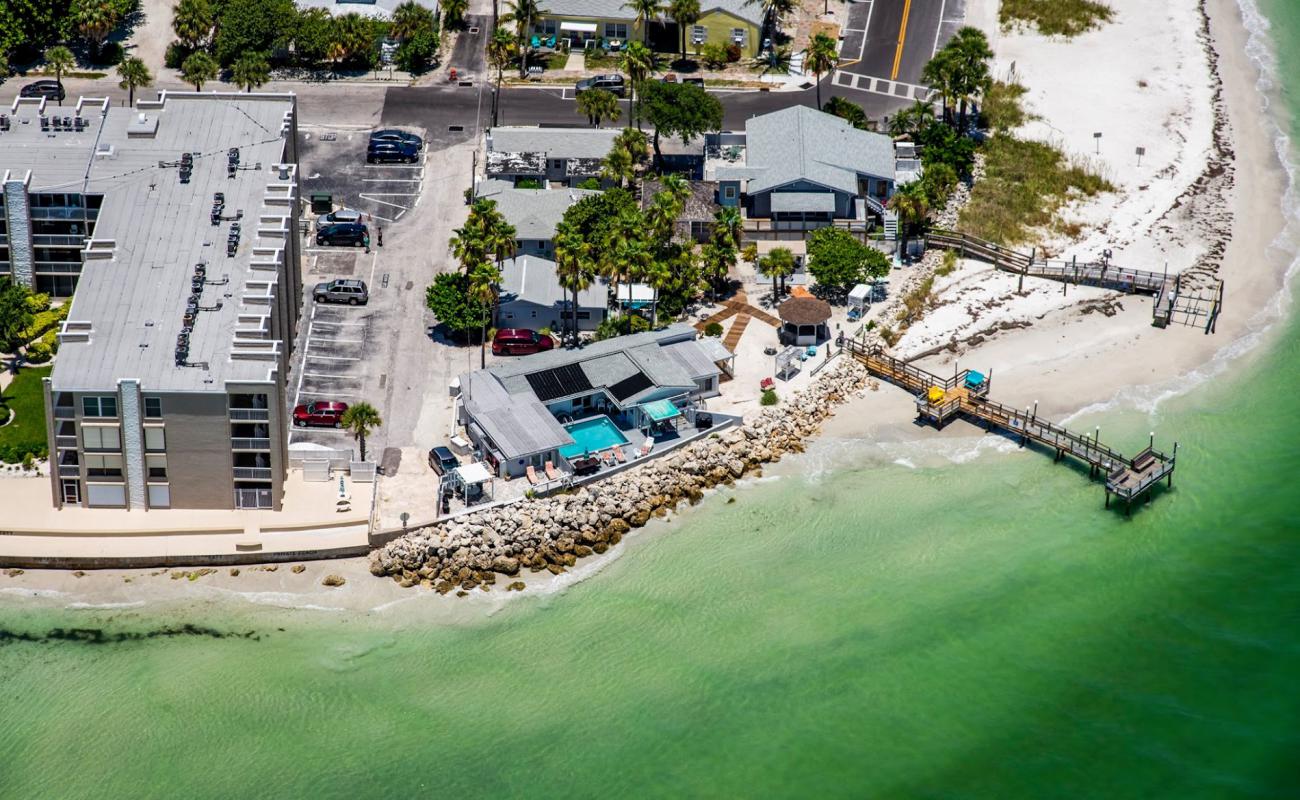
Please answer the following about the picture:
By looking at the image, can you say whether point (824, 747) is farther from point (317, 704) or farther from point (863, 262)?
point (863, 262)

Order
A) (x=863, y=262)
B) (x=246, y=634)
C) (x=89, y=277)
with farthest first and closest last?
(x=863, y=262) < (x=89, y=277) < (x=246, y=634)

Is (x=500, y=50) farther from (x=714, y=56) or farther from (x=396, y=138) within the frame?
(x=714, y=56)

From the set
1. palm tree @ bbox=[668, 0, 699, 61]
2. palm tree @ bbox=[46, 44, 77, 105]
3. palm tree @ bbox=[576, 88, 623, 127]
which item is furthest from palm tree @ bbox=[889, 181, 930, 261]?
palm tree @ bbox=[46, 44, 77, 105]

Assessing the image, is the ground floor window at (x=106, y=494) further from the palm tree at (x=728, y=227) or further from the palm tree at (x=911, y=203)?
the palm tree at (x=911, y=203)

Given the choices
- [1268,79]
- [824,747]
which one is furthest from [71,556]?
[1268,79]

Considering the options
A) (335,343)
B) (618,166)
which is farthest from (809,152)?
(335,343)

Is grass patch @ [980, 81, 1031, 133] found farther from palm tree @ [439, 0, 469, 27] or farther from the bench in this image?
palm tree @ [439, 0, 469, 27]
